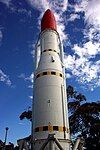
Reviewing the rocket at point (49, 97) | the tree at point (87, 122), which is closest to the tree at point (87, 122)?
the tree at point (87, 122)

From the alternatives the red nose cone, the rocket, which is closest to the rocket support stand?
the rocket

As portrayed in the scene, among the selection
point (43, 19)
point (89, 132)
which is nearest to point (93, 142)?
point (89, 132)

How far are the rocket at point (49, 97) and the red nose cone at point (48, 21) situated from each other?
0.37 ft

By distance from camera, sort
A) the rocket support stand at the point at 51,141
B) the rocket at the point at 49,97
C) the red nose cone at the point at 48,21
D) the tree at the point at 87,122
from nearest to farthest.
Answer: the rocket support stand at the point at 51,141
the rocket at the point at 49,97
the red nose cone at the point at 48,21
the tree at the point at 87,122

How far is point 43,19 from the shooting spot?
22.7 meters

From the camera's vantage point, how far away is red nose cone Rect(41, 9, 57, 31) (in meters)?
22.0

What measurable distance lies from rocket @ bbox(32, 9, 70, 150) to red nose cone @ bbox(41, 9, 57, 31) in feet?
0.37

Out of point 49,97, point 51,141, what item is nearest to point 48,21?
point 49,97

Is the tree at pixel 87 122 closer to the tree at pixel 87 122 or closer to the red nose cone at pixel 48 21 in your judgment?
the tree at pixel 87 122

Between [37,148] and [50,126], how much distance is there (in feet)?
5.94

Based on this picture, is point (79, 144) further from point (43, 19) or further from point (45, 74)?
point (43, 19)

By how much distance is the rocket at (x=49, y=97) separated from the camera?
15.7m

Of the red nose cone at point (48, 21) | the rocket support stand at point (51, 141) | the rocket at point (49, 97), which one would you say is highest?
the red nose cone at point (48, 21)

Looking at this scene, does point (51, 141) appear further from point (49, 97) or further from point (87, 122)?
point (87, 122)
